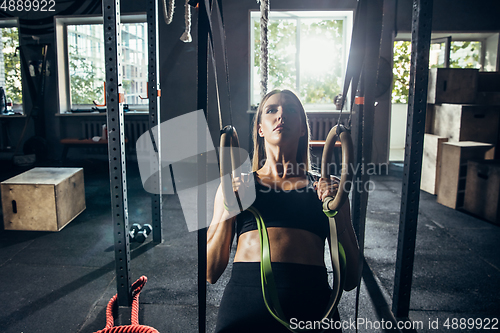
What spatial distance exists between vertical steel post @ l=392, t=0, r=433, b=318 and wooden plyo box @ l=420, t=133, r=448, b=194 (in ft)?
8.63

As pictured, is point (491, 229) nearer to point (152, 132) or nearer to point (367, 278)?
point (367, 278)

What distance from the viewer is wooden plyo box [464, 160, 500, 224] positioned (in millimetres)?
2869

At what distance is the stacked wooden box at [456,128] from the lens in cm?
328

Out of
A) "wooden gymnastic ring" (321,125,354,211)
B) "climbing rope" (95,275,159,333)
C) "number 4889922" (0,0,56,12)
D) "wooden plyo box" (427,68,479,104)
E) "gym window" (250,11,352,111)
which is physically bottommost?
"climbing rope" (95,275,159,333)

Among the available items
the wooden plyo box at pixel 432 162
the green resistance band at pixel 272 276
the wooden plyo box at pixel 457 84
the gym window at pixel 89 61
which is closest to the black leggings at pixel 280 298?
the green resistance band at pixel 272 276

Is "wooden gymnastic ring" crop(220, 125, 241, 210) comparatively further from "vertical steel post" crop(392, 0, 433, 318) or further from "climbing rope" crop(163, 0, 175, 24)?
"vertical steel post" crop(392, 0, 433, 318)

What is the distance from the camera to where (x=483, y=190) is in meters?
3.00

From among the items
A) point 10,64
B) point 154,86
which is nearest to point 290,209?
point 154,86

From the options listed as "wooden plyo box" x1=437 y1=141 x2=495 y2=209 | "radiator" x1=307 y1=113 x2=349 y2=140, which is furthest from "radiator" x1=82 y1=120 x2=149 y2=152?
"wooden plyo box" x1=437 y1=141 x2=495 y2=209

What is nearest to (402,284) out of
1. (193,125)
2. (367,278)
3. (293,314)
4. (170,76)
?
(367,278)

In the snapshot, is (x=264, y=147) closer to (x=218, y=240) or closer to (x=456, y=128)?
(x=218, y=240)

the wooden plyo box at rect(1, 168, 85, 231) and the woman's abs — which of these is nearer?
the woman's abs

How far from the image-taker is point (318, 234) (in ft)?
3.25

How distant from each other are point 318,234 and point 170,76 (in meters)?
4.67
